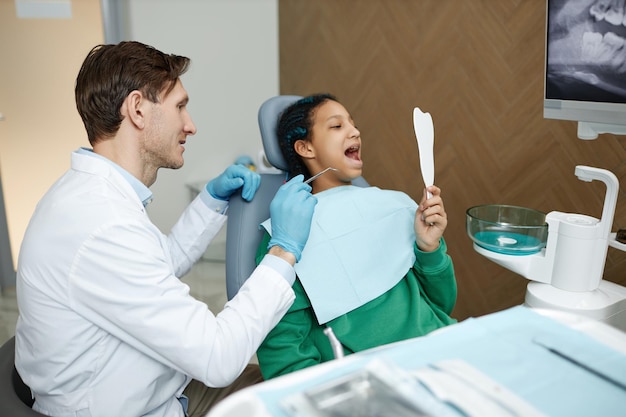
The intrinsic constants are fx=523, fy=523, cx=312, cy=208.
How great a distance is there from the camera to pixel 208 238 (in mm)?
1592

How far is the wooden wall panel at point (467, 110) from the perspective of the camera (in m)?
1.99

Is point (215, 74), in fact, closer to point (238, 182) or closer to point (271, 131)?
point (271, 131)

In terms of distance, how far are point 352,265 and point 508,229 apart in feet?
1.42

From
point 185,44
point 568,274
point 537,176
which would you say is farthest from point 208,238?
point 185,44

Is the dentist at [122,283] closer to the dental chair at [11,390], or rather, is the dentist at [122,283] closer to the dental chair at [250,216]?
the dental chair at [11,390]

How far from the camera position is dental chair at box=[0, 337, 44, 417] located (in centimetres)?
98

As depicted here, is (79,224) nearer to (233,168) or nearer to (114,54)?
(114,54)

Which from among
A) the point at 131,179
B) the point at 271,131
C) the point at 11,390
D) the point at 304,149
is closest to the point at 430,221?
the point at 304,149

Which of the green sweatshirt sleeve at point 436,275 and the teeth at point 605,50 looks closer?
the teeth at point 605,50

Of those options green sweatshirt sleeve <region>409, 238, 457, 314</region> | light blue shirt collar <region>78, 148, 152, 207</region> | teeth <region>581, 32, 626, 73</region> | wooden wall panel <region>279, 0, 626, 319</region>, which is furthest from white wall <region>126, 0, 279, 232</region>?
teeth <region>581, 32, 626, 73</region>

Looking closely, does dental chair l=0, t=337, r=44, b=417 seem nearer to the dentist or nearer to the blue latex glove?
the dentist

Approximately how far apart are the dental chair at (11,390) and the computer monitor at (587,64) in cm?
142

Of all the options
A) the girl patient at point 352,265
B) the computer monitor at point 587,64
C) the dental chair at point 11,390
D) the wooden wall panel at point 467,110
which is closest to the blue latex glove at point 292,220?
the girl patient at point 352,265

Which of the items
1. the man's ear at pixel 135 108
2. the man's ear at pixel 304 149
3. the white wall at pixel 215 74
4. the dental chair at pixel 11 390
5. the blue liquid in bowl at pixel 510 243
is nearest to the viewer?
the dental chair at pixel 11 390
